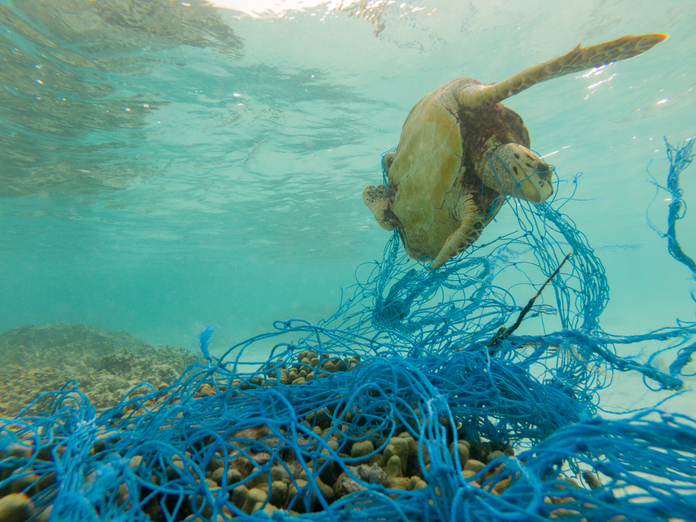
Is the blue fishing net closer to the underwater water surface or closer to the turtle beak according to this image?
the underwater water surface

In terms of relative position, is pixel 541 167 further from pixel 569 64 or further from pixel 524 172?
pixel 569 64

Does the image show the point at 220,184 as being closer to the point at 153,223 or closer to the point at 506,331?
the point at 153,223

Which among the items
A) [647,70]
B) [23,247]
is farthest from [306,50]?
[23,247]

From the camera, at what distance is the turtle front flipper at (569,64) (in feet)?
7.77

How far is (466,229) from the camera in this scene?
3068 millimetres

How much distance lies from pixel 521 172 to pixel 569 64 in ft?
3.37

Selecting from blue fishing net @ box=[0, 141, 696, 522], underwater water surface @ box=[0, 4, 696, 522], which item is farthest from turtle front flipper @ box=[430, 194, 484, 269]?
blue fishing net @ box=[0, 141, 696, 522]

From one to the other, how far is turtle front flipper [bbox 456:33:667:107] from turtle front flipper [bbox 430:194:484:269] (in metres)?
1.04

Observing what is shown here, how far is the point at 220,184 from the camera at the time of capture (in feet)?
52.8

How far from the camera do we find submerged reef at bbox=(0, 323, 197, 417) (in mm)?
5906

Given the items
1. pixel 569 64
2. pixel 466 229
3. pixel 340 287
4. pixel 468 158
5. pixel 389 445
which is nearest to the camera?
pixel 389 445

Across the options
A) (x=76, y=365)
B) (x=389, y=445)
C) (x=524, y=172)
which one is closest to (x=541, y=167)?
(x=524, y=172)

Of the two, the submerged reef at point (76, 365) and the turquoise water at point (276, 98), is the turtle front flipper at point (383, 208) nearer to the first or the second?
the turquoise water at point (276, 98)

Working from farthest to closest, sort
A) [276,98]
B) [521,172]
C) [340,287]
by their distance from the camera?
[276,98] < [340,287] < [521,172]
